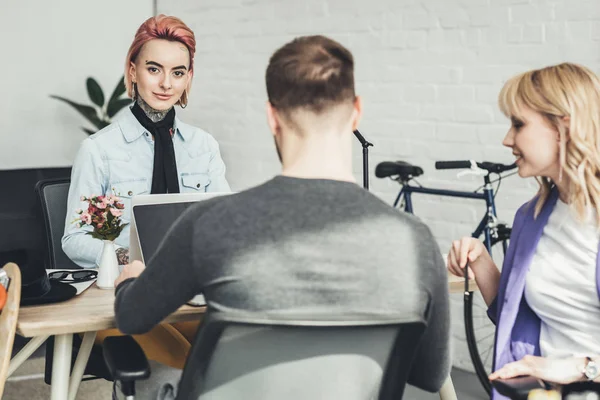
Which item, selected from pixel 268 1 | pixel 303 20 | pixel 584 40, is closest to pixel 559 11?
pixel 584 40

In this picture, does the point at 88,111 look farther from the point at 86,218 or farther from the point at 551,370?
the point at 551,370

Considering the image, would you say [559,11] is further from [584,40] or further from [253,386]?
[253,386]

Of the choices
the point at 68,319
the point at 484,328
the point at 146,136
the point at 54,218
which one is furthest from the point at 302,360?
the point at 484,328

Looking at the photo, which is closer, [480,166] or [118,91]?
[480,166]

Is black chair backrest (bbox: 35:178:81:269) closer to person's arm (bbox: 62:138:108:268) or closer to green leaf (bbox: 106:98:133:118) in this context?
person's arm (bbox: 62:138:108:268)

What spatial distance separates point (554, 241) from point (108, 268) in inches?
40.6

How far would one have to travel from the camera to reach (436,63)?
3752mm

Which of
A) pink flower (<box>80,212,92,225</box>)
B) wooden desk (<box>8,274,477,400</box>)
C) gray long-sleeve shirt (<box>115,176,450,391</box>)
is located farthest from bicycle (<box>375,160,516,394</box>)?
gray long-sleeve shirt (<box>115,176,450,391</box>)

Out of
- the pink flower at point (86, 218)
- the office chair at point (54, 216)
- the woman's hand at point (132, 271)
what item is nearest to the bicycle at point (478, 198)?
the office chair at point (54, 216)

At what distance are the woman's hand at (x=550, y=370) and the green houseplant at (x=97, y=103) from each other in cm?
353

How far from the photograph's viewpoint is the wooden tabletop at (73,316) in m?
1.82

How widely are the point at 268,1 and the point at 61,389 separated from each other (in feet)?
9.55

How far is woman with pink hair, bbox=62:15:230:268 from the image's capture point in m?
2.65

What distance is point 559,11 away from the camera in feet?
10.9
